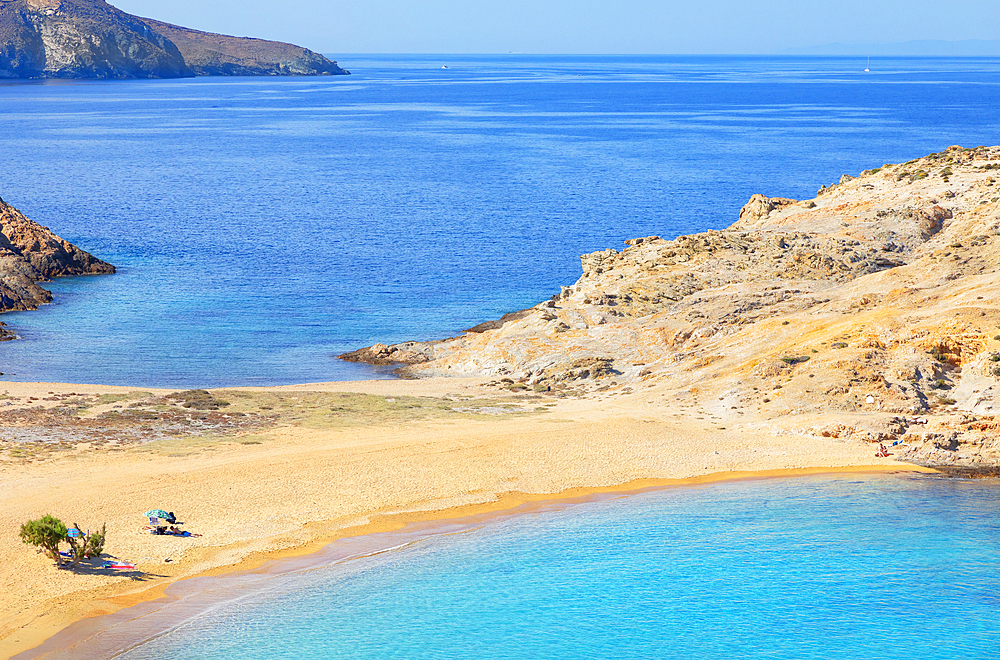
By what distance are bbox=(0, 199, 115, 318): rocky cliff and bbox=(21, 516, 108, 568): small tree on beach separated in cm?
3622

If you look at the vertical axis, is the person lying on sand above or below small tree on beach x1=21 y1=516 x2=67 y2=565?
below

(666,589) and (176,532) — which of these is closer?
(666,589)

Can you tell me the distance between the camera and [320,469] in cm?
2600

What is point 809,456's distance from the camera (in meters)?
27.6

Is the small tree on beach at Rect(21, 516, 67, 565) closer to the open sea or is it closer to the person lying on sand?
the person lying on sand

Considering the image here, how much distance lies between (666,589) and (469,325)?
93.6 ft

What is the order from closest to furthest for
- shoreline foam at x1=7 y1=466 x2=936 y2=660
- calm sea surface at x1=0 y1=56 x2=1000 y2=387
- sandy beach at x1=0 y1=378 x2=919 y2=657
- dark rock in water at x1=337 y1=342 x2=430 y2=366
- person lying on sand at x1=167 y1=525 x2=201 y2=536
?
shoreline foam at x1=7 y1=466 x2=936 y2=660
sandy beach at x1=0 y1=378 x2=919 y2=657
person lying on sand at x1=167 y1=525 x2=201 y2=536
dark rock in water at x1=337 y1=342 x2=430 y2=366
calm sea surface at x1=0 y1=56 x2=1000 y2=387

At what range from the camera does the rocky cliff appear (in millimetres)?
55719

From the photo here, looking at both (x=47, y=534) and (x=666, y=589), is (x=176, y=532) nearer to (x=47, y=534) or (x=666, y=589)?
(x=47, y=534)

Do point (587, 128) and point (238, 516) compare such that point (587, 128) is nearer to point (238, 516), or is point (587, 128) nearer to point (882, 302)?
point (882, 302)

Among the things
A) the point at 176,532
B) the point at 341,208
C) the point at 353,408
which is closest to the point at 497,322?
the point at 353,408

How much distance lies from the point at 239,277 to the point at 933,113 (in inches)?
5950

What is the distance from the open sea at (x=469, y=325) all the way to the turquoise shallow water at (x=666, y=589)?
0.21 feet

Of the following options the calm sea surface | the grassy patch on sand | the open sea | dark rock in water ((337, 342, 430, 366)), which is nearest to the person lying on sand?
the open sea
